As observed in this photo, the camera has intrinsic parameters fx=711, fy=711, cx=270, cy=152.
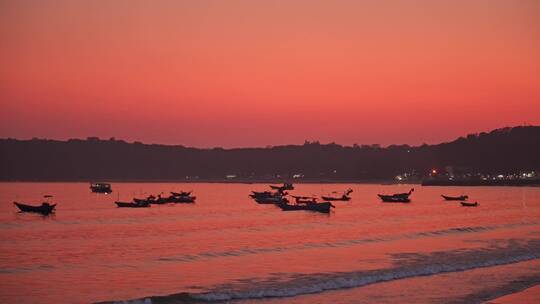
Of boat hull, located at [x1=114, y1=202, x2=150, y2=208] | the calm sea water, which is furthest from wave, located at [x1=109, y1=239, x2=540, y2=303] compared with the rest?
boat hull, located at [x1=114, y1=202, x2=150, y2=208]

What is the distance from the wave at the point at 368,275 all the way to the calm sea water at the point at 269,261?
54 millimetres

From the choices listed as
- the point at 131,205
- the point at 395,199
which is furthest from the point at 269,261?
the point at 395,199

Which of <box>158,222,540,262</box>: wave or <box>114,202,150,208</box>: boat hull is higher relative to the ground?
<box>114,202,150,208</box>: boat hull

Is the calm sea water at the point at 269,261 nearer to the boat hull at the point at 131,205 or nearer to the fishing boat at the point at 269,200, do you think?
the boat hull at the point at 131,205

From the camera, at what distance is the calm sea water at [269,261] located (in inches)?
1067

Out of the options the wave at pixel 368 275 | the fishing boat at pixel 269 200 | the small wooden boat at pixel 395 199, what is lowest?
the wave at pixel 368 275

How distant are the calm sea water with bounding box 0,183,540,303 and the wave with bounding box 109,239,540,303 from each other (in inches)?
2.1

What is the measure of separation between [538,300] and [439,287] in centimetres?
438

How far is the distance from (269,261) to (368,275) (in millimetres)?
7920

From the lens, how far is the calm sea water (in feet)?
88.9

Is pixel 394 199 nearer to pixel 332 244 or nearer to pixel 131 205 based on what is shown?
pixel 131 205

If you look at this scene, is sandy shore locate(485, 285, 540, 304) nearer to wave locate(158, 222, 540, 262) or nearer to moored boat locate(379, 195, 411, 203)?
wave locate(158, 222, 540, 262)

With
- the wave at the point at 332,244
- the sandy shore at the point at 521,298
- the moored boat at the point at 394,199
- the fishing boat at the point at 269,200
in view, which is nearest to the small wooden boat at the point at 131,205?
the fishing boat at the point at 269,200

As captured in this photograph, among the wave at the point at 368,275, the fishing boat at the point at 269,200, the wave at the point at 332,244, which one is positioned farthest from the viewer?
the fishing boat at the point at 269,200
